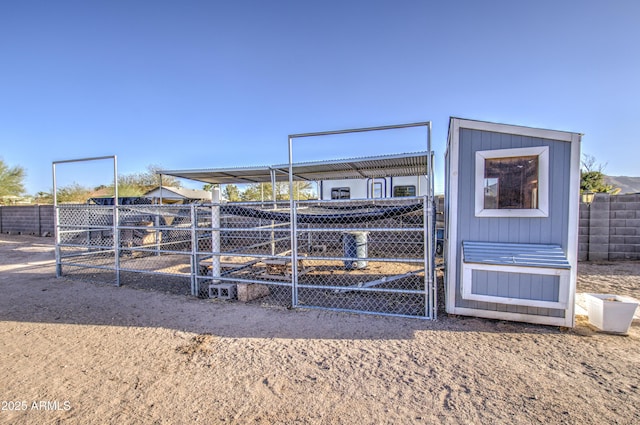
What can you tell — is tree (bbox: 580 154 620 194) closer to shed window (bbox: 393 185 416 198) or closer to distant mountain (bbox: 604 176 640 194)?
shed window (bbox: 393 185 416 198)

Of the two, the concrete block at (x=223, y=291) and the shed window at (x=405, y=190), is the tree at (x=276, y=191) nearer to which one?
the shed window at (x=405, y=190)

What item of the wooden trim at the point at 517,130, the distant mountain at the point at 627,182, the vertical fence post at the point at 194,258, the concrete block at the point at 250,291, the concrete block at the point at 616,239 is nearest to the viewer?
the wooden trim at the point at 517,130

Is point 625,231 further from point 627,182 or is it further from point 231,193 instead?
point 627,182

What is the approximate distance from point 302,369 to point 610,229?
29.9 ft

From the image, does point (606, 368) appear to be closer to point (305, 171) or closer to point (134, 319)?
point (134, 319)

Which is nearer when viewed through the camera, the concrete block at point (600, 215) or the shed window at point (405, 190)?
the concrete block at point (600, 215)

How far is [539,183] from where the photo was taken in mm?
3299

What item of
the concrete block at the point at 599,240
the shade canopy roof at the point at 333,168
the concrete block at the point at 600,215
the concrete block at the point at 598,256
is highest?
the shade canopy roof at the point at 333,168

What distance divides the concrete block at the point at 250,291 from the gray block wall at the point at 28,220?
15228 millimetres

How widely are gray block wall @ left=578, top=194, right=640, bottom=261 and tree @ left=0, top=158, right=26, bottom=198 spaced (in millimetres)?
34426

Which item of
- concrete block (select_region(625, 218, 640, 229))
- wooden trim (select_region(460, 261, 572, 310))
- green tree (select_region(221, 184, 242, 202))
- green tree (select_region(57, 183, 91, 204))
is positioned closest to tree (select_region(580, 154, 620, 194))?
concrete block (select_region(625, 218, 640, 229))

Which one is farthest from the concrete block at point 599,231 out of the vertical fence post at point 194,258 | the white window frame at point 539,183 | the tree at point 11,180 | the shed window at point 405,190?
the tree at point 11,180

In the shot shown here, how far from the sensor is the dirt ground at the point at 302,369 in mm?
1990

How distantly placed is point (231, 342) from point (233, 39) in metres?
8.19
